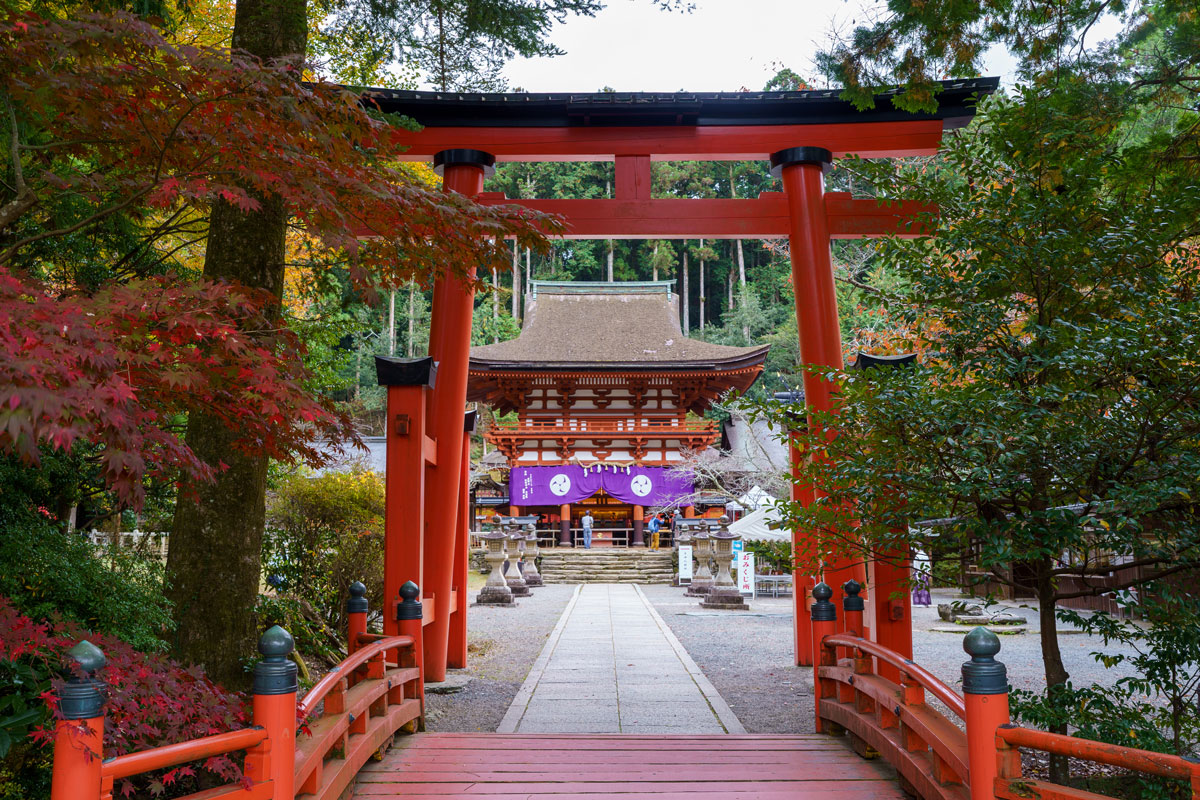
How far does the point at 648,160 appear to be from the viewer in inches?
264

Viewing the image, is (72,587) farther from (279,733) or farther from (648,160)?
(648,160)

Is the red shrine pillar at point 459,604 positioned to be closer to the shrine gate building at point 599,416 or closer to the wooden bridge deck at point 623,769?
the wooden bridge deck at point 623,769

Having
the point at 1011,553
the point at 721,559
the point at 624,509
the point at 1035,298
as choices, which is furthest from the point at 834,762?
the point at 624,509

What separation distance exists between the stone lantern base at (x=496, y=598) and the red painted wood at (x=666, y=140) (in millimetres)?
8940

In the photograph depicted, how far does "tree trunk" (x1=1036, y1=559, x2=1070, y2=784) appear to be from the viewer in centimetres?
351

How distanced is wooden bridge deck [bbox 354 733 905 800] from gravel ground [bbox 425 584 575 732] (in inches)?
43.1

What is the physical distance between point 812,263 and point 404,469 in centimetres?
350

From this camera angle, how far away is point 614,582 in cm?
1905

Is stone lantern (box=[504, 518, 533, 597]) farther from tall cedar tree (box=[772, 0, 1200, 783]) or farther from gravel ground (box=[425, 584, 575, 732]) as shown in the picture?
tall cedar tree (box=[772, 0, 1200, 783])

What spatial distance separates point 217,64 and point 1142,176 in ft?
13.8

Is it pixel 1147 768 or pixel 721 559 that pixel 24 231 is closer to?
pixel 1147 768

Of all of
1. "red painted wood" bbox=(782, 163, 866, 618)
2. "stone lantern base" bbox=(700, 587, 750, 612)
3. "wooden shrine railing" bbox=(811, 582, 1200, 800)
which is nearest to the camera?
"wooden shrine railing" bbox=(811, 582, 1200, 800)

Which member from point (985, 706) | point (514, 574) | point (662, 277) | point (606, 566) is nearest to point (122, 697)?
point (985, 706)

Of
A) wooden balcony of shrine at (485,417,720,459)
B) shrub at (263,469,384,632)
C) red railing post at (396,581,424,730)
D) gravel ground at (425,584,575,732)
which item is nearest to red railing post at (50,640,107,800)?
red railing post at (396,581,424,730)
